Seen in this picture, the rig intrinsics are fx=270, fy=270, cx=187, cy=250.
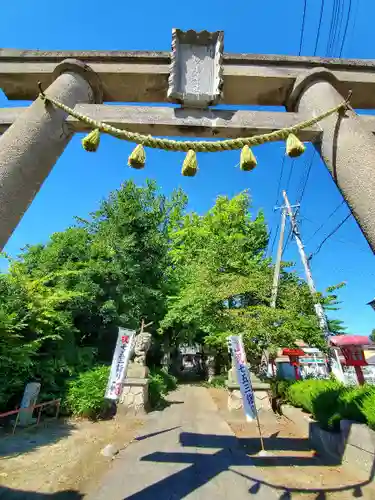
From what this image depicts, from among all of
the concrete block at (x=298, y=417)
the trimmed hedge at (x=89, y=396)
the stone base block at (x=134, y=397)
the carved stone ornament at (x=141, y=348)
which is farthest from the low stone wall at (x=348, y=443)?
the trimmed hedge at (x=89, y=396)

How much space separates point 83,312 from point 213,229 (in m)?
9.80

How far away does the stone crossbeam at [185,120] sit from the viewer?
3.24m

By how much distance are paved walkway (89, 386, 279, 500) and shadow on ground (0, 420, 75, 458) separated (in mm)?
1971

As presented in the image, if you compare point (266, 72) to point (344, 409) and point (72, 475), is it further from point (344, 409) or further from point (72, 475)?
point (72, 475)

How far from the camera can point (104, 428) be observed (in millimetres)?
7461

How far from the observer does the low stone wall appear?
14.3 feet

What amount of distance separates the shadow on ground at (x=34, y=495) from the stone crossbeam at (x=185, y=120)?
15.5 ft

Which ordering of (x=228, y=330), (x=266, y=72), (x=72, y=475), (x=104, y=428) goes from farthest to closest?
(x=228, y=330)
(x=104, y=428)
(x=72, y=475)
(x=266, y=72)

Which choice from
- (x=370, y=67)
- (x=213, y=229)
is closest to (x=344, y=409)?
(x=370, y=67)

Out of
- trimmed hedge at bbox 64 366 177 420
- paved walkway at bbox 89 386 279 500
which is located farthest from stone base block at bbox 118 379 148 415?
paved walkway at bbox 89 386 279 500

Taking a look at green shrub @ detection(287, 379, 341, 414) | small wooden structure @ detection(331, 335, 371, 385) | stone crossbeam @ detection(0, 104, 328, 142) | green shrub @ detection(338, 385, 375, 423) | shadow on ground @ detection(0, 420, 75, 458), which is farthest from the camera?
small wooden structure @ detection(331, 335, 371, 385)

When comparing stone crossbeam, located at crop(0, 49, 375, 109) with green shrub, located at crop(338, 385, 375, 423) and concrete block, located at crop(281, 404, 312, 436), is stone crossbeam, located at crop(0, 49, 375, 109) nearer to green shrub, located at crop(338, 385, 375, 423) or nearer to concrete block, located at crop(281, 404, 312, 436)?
green shrub, located at crop(338, 385, 375, 423)

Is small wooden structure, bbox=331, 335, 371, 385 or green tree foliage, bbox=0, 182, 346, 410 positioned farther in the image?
green tree foliage, bbox=0, 182, 346, 410

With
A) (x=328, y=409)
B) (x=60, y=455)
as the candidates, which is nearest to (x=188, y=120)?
(x=60, y=455)
